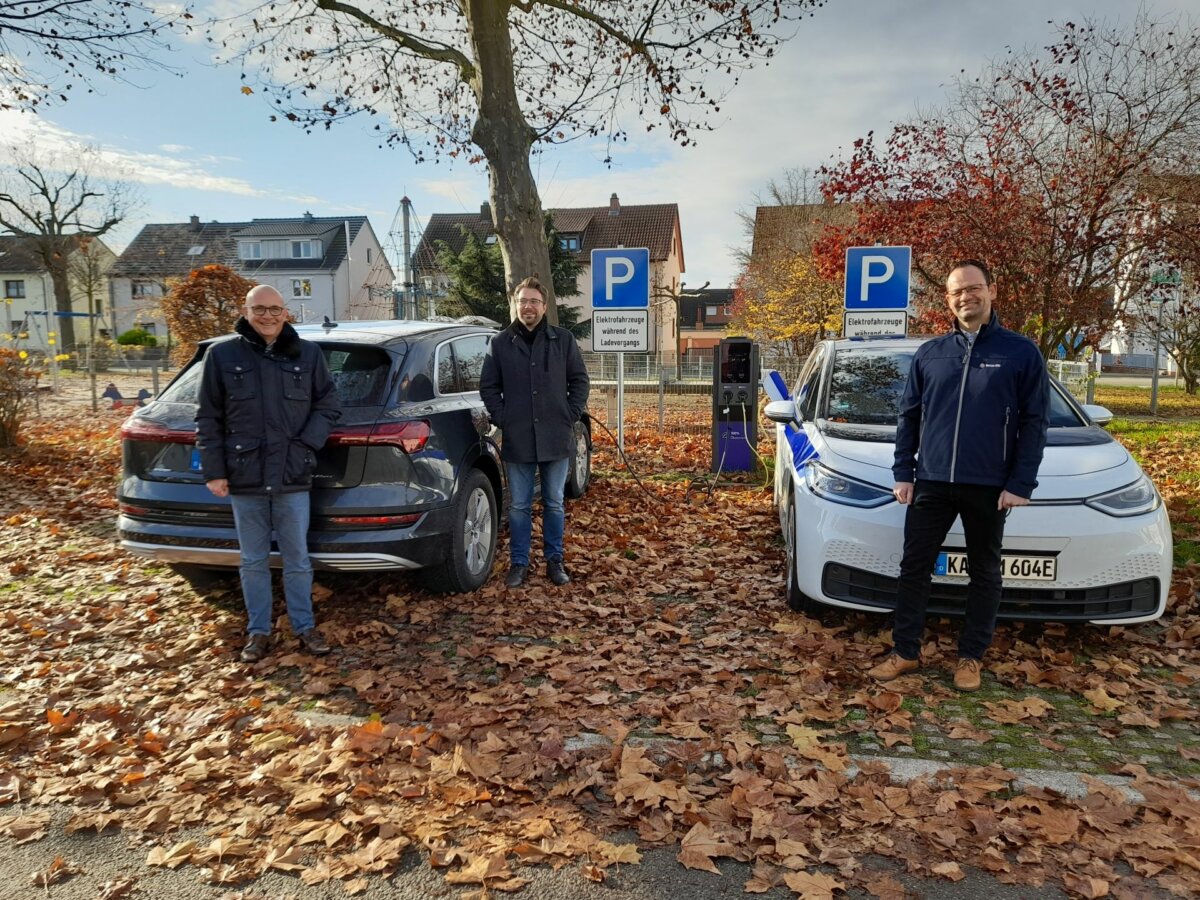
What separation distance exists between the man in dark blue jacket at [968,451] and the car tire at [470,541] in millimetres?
2442

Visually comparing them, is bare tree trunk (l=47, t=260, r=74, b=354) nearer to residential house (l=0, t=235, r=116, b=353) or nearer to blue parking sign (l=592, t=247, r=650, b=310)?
residential house (l=0, t=235, r=116, b=353)

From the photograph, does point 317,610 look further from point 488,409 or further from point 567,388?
point 567,388

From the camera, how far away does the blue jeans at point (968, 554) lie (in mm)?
3811

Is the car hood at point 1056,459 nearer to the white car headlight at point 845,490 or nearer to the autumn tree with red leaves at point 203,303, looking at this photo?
the white car headlight at point 845,490

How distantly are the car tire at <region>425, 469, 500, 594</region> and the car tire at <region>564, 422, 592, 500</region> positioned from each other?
245cm

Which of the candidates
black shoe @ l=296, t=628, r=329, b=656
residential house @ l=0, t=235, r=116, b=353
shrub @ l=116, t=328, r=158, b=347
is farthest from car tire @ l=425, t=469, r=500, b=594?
residential house @ l=0, t=235, r=116, b=353

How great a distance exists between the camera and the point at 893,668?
403cm

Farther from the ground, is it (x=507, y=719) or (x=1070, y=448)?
(x=1070, y=448)

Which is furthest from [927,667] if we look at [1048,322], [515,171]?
[1048,322]

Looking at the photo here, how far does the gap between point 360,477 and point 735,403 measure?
19.7 feet

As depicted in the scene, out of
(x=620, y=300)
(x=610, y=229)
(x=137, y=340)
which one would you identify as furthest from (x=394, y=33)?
(x=610, y=229)

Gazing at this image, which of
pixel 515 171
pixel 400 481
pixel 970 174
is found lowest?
pixel 400 481

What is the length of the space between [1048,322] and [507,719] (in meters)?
13.5

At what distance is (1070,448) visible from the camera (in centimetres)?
446
